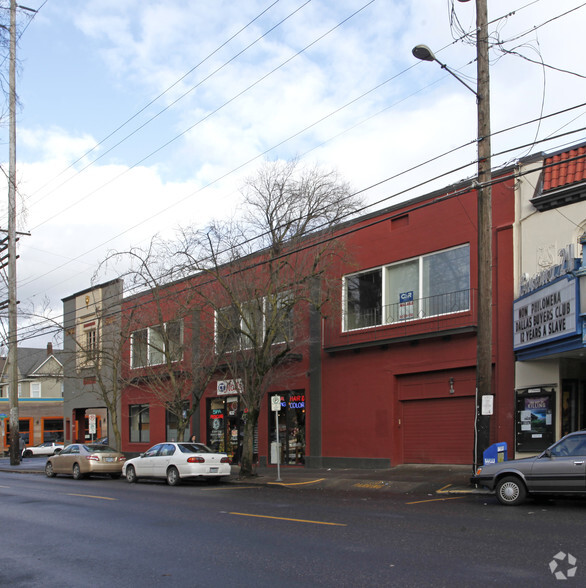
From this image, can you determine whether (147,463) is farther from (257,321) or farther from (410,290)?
(410,290)

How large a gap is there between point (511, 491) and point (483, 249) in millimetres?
5761

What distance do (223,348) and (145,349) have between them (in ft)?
31.3

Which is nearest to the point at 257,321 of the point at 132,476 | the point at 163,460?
the point at 163,460

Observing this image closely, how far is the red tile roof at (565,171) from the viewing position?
17266mm

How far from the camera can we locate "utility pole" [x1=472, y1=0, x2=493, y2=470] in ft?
51.8

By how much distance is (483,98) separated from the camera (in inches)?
633

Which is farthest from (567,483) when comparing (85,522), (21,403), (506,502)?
(21,403)

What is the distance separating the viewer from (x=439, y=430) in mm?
20969

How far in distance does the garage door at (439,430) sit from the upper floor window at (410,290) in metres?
2.87

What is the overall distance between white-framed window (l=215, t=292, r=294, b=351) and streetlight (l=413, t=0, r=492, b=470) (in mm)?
6583

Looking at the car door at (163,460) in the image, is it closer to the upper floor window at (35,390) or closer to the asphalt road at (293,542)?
the asphalt road at (293,542)

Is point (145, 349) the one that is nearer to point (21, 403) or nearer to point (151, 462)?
point (151, 462)

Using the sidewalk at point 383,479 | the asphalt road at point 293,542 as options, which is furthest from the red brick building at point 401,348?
the asphalt road at point 293,542

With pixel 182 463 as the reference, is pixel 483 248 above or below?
above
